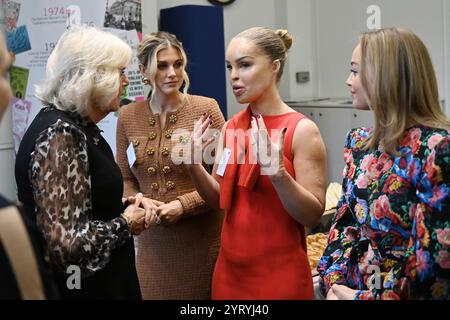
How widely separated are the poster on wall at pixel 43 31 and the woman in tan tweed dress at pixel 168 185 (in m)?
1.52

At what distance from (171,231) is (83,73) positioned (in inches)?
32.9

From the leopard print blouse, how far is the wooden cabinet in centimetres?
350

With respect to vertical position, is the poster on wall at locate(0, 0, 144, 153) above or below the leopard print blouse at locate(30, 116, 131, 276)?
above

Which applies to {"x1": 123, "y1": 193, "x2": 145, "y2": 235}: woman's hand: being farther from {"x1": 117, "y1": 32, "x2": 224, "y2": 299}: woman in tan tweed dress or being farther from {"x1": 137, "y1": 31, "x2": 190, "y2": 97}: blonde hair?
{"x1": 137, "y1": 31, "x2": 190, "y2": 97}: blonde hair

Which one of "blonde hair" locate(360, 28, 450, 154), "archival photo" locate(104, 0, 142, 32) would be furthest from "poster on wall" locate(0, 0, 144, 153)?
"blonde hair" locate(360, 28, 450, 154)

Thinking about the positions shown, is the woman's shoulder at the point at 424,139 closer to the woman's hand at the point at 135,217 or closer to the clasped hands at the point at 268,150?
the clasped hands at the point at 268,150

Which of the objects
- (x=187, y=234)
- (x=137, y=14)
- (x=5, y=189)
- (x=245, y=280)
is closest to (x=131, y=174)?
(x=187, y=234)

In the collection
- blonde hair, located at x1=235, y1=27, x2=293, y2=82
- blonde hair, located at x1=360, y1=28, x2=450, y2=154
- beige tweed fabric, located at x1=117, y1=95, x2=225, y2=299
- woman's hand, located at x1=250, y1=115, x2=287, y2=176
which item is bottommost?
beige tweed fabric, located at x1=117, y1=95, x2=225, y2=299

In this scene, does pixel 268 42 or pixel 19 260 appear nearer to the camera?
pixel 19 260

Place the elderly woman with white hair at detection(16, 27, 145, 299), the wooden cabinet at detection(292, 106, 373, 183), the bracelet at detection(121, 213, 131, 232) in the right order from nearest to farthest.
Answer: the elderly woman with white hair at detection(16, 27, 145, 299) < the bracelet at detection(121, 213, 131, 232) < the wooden cabinet at detection(292, 106, 373, 183)

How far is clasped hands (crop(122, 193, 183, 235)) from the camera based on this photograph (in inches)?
80.0

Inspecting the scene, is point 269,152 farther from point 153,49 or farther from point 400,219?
point 153,49

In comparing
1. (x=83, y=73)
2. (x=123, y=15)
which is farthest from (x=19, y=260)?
(x=123, y=15)

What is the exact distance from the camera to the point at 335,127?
16.7 ft
